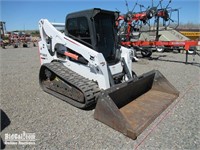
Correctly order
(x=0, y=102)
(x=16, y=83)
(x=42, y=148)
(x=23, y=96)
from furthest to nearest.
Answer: (x=16, y=83) < (x=23, y=96) < (x=0, y=102) < (x=42, y=148)

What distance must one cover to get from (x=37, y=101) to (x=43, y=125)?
127 centimetres

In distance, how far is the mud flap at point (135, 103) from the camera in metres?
2.98

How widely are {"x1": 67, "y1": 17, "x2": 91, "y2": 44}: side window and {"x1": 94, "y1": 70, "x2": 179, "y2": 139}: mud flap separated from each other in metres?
1.50

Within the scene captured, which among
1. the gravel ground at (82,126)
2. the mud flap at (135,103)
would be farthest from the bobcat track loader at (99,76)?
the gravel ground at (82,126)

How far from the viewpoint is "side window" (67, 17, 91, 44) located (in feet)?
13.8

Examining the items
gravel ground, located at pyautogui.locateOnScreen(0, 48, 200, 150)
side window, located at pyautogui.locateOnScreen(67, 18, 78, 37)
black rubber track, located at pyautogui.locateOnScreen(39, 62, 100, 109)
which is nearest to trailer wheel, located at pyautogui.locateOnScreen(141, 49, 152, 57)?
gravel ground, located at pyautogui.locateOnScreen(0, 48, 200, 150)

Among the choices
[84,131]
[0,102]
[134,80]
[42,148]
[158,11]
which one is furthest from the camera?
[158,11]

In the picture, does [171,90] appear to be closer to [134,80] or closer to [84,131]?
[134,80]

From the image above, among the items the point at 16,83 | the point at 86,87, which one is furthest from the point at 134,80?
the point at 16,83

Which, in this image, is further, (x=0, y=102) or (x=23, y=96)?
(x=23, y=96)

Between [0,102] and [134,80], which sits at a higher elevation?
[134,80]

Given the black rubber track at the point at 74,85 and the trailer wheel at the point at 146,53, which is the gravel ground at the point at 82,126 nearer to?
the black rubber track at the point at 74,85

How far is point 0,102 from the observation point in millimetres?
4348

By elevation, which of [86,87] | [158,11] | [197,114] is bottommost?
[197,114]
